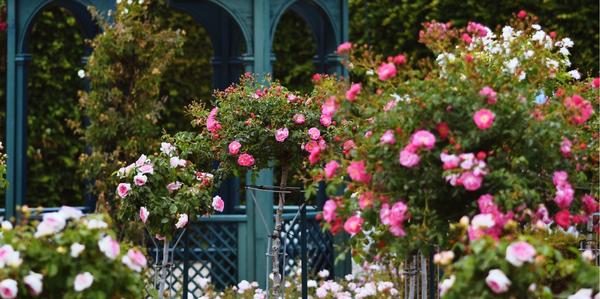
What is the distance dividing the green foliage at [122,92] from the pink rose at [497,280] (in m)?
5.52

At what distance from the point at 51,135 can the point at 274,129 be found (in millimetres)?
6115

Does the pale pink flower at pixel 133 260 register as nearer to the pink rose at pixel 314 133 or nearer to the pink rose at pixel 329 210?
the pink rose at pixel 329 210

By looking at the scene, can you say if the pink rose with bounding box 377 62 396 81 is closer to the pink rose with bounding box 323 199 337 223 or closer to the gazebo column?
the pink rose with bounding box 323 199 337 223

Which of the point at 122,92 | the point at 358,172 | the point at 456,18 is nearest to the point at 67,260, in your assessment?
the point at 358,172

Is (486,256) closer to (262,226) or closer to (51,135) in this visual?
(262,226)

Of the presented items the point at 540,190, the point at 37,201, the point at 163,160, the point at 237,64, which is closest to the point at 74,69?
the point at 37,201

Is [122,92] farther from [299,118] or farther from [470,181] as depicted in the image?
[470,181]

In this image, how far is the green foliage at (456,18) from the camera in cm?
1100

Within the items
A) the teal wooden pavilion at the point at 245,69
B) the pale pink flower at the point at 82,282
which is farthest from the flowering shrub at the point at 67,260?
the teal wooden pavilion at the point at 245,69

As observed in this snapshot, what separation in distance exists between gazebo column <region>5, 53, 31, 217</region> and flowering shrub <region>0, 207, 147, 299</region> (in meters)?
4.44

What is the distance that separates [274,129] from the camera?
5.65 m

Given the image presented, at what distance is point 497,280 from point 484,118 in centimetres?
63

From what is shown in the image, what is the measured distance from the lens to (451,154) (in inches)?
155

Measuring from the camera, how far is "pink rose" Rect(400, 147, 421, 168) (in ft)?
12.7
